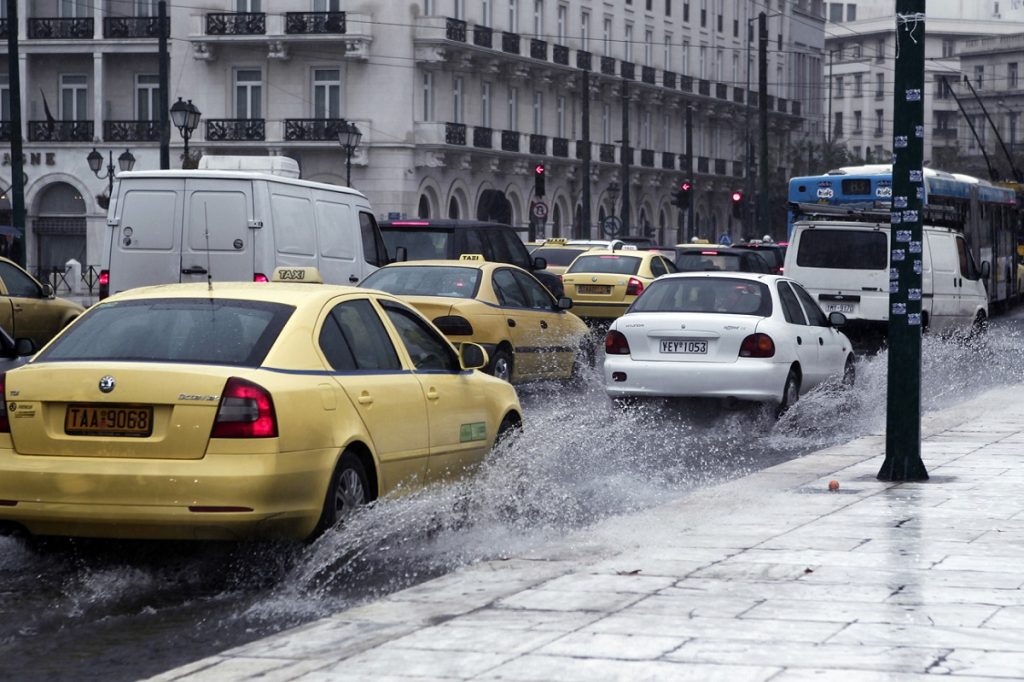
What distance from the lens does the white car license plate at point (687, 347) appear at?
1588cm

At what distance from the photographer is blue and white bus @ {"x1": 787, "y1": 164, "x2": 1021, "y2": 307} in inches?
1042

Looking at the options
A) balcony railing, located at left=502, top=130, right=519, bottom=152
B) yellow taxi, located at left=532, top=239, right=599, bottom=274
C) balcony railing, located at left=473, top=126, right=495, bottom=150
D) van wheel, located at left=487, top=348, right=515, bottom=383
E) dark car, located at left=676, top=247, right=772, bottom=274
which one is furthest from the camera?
balcony railing, located at left=502, top=130, right=519, bottom=152

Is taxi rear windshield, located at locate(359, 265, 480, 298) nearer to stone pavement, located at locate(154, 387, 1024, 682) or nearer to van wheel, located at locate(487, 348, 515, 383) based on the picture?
van wheel, located at locate(487, 348, 515, 383)

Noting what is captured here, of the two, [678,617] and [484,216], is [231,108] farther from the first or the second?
[678,617]

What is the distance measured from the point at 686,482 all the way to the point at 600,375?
863 centimetres

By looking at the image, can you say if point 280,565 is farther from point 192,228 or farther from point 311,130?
point 311,130

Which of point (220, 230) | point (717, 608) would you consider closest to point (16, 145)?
point (220, 230)

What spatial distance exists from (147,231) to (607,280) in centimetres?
1101

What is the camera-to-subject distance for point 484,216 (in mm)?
66500

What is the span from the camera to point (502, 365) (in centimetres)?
1858

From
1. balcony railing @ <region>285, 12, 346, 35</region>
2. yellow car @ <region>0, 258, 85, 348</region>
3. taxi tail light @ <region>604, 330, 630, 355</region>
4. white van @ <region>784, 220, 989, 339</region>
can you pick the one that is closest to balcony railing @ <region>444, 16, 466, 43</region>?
balcony railing @ <region>285, 12, 346, 35</region>

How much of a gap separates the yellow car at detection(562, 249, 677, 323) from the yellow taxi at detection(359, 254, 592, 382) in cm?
834

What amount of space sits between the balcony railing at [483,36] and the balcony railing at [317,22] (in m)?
5.62

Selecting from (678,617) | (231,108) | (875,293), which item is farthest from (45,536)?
(231,108)
